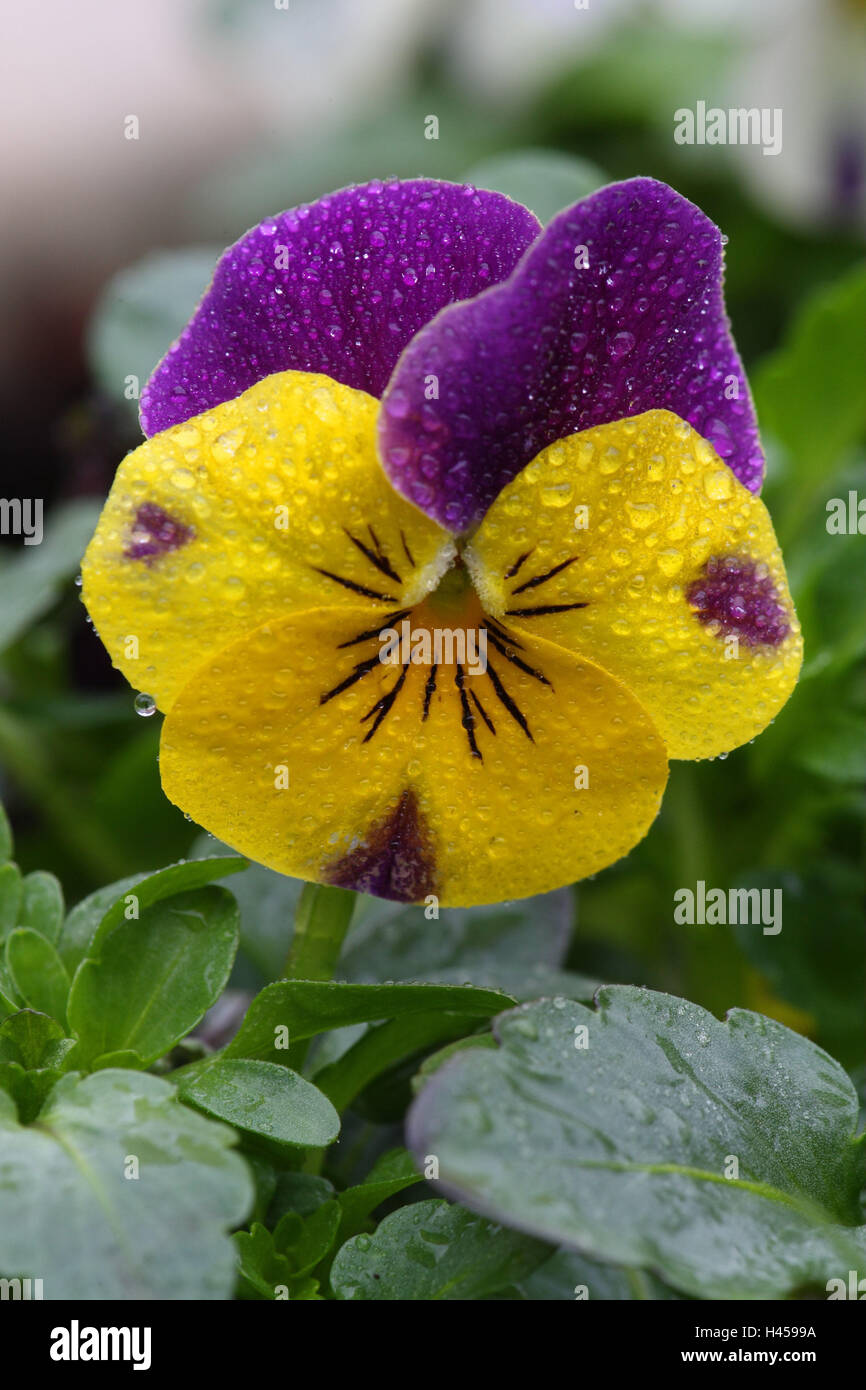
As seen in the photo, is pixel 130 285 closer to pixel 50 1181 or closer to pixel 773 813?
pixel 773 813

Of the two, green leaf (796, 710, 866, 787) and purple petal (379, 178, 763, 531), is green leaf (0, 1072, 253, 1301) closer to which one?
purple petal (379, 178, 763, 531)
